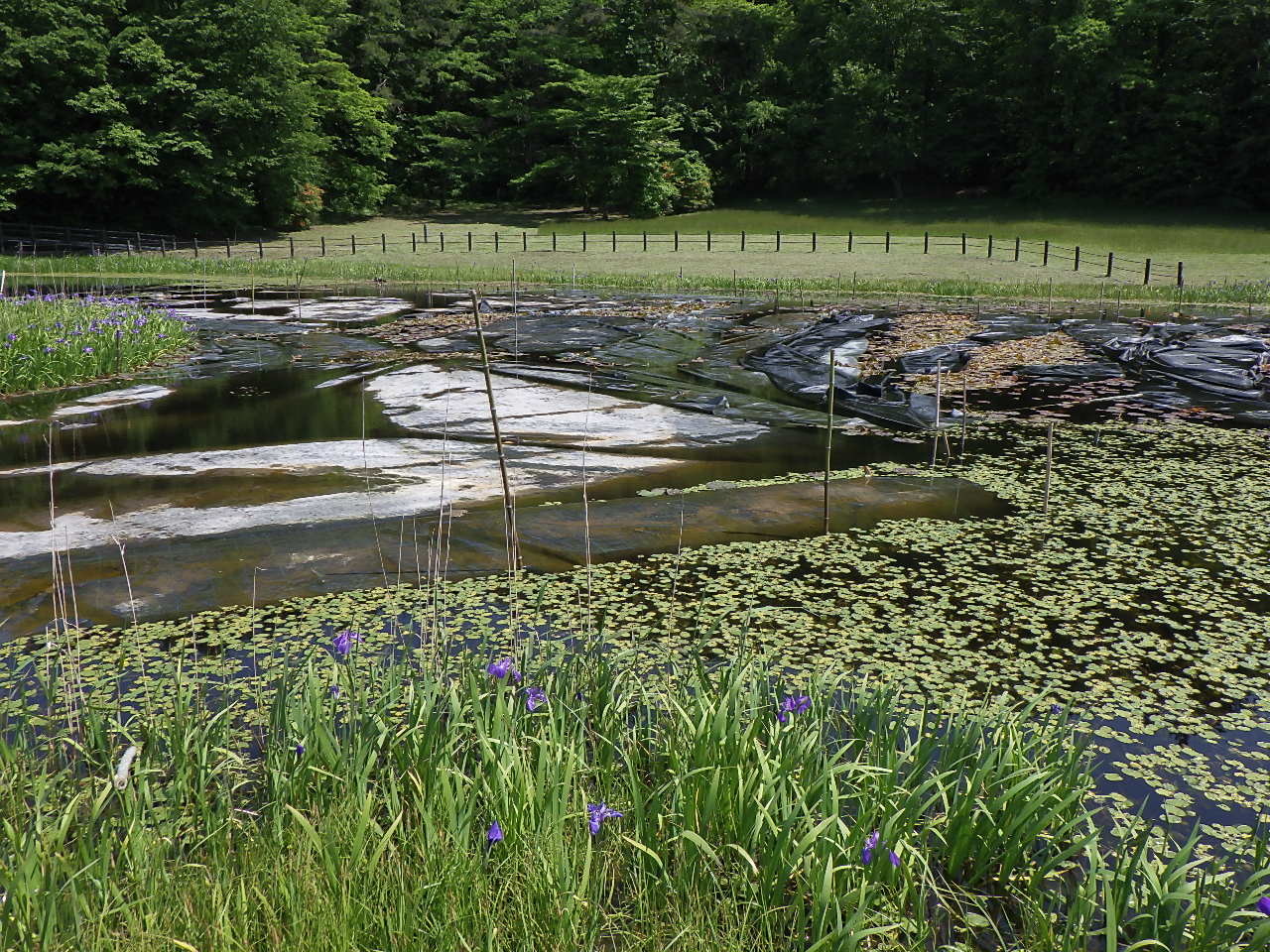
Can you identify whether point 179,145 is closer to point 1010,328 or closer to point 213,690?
point 1010,328

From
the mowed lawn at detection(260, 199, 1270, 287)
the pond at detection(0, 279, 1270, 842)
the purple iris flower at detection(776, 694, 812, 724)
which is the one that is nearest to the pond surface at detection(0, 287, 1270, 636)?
the pond at detection(0, 279, 1270, 842)

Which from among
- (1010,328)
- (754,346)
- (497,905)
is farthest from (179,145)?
(497,905)

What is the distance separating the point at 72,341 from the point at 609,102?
36.8 m

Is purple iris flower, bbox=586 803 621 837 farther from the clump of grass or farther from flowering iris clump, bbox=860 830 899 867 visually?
the clump of grass

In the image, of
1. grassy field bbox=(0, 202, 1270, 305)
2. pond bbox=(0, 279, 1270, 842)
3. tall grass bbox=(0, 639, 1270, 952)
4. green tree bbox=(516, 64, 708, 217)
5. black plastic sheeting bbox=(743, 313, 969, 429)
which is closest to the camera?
tall grass bbox=(0, 639, 1270, 952)

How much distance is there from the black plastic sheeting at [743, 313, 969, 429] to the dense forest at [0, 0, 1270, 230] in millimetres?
28917

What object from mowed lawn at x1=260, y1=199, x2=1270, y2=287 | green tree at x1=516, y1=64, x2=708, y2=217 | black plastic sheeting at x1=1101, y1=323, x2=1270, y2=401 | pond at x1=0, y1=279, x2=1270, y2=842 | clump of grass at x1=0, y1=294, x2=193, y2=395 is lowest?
pond at x1=0, y1=279, x2=1270, y2=842

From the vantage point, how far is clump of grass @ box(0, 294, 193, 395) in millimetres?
12828

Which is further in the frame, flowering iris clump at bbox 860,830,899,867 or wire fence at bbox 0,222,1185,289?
wire fence at bbox 0,222,1185,289

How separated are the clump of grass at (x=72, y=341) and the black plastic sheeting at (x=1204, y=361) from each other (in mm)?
14161

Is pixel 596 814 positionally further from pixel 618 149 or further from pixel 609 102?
pixel 609 102

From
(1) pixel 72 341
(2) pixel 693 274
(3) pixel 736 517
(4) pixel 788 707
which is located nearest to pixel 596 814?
(4) pixel 788 707

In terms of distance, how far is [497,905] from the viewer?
9.96ft

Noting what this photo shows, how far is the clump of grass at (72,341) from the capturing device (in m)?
12.8
